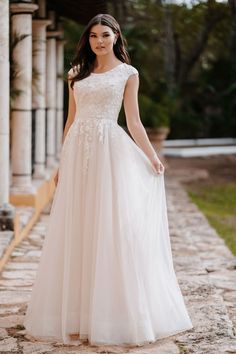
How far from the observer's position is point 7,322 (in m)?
5.00

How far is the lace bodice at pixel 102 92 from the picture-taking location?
183 inches

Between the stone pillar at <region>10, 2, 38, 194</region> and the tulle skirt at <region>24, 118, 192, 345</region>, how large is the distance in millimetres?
4215

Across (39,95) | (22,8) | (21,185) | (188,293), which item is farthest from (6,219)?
(39,95)

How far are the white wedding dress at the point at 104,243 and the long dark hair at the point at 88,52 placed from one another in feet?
0.25

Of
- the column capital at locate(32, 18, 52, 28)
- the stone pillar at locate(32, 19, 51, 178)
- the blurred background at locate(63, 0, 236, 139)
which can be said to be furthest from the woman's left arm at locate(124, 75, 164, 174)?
the blurred background at locate(63, 0, 236, 139)

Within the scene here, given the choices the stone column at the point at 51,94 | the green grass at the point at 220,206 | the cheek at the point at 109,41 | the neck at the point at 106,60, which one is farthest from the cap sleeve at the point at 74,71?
the stone column at the point at 51,94

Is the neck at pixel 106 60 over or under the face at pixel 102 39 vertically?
under

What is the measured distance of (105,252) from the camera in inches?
177

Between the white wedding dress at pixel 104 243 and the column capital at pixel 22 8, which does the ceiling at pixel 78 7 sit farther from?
the white wedding dress at pixel 104 243

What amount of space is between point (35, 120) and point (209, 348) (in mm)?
6875

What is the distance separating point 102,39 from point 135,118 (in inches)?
19.6

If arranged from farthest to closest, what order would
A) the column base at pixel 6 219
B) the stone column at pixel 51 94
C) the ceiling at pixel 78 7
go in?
the stone column at pixel 51 94 < the ceiling at pixel 78 7 < the column base at pixel 6 219

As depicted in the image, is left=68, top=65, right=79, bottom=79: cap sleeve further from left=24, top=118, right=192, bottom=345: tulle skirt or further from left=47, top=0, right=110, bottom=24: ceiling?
left=47, top=0, right=110, bottom=24: ceiling

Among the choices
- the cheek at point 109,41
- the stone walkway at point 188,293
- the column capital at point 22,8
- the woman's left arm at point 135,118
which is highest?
the column capital at point 22,8
